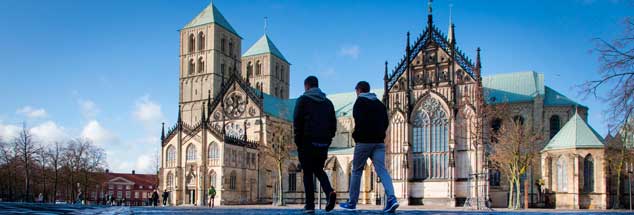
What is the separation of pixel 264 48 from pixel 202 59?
47.4 ft

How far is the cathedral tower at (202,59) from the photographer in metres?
83.9

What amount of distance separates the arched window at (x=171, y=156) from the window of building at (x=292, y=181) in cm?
1219

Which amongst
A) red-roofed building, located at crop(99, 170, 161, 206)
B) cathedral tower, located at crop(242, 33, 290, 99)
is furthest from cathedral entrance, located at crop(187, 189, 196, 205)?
red-roofed building, located at crop(99, 170, 161, 206)

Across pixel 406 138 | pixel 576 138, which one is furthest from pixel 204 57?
pixel 576 138

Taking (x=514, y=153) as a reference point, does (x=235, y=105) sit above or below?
above

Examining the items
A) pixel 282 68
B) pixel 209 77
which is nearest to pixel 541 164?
pixel 209 77

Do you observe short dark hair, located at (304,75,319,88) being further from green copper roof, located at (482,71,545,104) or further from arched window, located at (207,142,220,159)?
arched window, located at (207,142,220,159)

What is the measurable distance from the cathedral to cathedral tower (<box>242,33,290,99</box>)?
56.3 ft

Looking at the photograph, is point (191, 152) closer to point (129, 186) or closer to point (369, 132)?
point (369, 132)

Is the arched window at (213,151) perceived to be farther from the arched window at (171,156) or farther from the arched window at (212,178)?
the arched window at (171,156)

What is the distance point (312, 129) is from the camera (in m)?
12.0

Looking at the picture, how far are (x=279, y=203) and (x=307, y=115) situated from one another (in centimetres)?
4886

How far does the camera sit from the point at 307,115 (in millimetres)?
12078

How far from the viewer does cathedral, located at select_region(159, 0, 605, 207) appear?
55.6 metres
